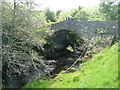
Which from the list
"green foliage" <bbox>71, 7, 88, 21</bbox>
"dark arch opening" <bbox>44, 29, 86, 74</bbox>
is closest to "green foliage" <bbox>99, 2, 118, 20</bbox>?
"green foliage" <bbox>71, 7, 88, 21</bbox>

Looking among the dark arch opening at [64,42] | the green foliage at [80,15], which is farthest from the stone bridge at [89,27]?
the green foliage at [80,15]

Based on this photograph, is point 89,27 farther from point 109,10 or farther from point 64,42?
point 109,10

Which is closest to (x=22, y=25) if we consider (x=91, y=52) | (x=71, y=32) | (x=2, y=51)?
(x=2, y=51)

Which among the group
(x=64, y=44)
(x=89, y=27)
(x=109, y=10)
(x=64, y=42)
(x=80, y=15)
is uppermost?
(x=109, y=10)

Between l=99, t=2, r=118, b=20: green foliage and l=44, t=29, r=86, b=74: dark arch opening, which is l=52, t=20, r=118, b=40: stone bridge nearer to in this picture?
l=44, t=29, r=86, b=74: dark arch opening

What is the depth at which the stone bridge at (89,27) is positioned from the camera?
17211mm

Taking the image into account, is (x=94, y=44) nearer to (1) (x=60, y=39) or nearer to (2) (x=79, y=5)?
(1) (x=60, y=39)

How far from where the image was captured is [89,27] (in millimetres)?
18969

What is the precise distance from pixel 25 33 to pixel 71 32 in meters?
10.4

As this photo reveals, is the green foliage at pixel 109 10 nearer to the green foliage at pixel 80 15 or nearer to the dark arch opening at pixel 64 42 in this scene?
the green foliage at pixel 80 15

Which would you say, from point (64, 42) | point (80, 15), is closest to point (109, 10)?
point (80, 15)

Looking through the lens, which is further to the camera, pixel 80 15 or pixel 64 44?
pixel 80 15

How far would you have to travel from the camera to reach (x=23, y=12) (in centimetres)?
1055

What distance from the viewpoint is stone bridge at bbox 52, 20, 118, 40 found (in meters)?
17.2
